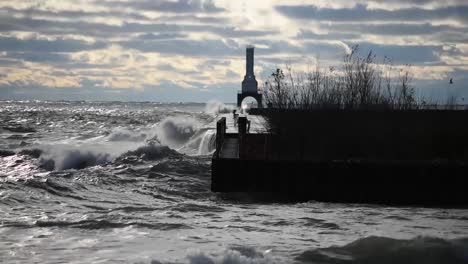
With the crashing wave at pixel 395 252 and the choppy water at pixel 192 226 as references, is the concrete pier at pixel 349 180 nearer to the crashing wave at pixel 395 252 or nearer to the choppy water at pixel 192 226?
the choppy water at pixel 192 226

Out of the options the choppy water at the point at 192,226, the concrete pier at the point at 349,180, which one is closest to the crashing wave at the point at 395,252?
the choppy water at the point at 192,226

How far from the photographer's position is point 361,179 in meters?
19.9

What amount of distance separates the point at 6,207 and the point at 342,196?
9007 mm

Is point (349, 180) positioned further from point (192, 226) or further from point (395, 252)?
point (395, 252)

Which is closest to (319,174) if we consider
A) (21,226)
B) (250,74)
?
(21,226)

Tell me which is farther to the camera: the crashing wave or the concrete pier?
the concrete pier

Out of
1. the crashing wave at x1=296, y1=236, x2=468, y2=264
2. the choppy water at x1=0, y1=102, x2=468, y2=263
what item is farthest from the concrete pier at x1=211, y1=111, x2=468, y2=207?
the crashing wave at x1=296, y1=236, x2=468, y2=264

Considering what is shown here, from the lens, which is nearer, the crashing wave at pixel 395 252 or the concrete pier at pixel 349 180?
the crashing wave at pixel 395 252

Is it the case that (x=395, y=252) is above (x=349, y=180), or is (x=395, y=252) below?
below

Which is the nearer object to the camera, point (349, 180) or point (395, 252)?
point (395, 252)

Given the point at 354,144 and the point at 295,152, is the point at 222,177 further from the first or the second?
the point at 354,144

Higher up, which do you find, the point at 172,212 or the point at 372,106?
the point at 372,106

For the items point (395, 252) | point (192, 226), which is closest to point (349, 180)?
point (192, 226)

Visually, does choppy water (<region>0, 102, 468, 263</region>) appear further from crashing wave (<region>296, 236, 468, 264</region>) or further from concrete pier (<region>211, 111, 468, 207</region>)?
concrete pier (<region>211, 111, 468, 207</region>)
